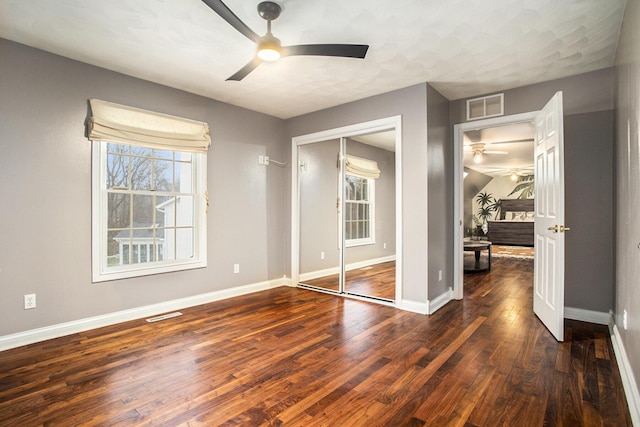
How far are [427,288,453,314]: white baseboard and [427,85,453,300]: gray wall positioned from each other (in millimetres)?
48

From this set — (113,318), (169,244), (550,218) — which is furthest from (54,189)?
(550,218)

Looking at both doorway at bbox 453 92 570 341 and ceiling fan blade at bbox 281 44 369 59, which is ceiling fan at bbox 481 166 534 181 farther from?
ceiling fan blade at bbox 281 44 369 59

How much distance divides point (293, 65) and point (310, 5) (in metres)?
0.93

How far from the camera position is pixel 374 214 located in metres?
4.23

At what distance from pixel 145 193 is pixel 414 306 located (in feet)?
10.6

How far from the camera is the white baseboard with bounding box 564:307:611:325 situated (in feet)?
10.4

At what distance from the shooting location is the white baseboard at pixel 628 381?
171 centimetres

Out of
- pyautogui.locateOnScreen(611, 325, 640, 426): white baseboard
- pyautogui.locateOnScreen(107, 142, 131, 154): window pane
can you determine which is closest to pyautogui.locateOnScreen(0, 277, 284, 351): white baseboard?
pyautogui.locateOnScreen(107, 142, 131, 154): window pane

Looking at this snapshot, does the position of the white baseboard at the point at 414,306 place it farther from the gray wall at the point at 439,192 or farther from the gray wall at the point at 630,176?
the gray wall at the point at 630,176

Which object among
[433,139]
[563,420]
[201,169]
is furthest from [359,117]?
[563,420]

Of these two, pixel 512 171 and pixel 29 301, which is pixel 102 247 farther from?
pixel 512 171

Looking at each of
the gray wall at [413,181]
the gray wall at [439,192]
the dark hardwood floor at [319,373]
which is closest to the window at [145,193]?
the dark hardwood floor at [319,373]

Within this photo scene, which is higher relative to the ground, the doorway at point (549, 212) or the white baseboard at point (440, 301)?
the doorway at point (549, 212)

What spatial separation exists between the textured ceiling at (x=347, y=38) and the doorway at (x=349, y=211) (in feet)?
2.73
